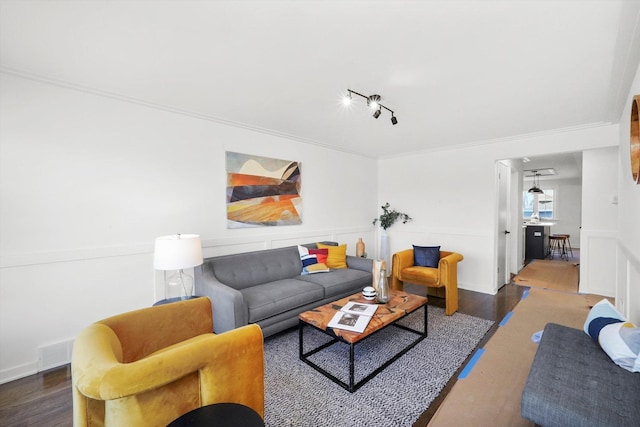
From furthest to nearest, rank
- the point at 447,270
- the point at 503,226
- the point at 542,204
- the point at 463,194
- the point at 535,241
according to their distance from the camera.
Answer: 1. the point at 542,204
2. the point at 535,241
3. the point at 503,226
4. the point at 463,194
5. the point at 447,270

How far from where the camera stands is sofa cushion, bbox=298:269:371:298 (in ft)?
10.6

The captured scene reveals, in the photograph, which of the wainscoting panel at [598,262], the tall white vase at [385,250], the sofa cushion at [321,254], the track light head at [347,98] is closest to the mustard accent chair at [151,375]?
the track light head at [347,98]

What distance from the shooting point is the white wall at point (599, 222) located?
394cm

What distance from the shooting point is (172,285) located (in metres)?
2.71

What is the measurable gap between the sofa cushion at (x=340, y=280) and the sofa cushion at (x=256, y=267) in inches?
10.0

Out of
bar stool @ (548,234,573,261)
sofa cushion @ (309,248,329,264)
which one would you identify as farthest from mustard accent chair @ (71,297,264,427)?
bar stool @ (548,234,573,261)

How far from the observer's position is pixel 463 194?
4.55 metres

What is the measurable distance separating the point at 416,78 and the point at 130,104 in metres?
2.72

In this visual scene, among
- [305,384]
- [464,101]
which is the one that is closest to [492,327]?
[305,384]

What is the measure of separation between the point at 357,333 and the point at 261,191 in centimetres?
230

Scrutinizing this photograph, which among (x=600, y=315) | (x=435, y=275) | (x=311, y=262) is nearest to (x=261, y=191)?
(x=311, y=262)

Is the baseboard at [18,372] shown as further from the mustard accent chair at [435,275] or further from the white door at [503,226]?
Result: the white door at [503,226]

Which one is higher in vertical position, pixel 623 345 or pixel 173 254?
pixel 173 254

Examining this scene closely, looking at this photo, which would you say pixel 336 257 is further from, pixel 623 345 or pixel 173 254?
pixel 623 345
